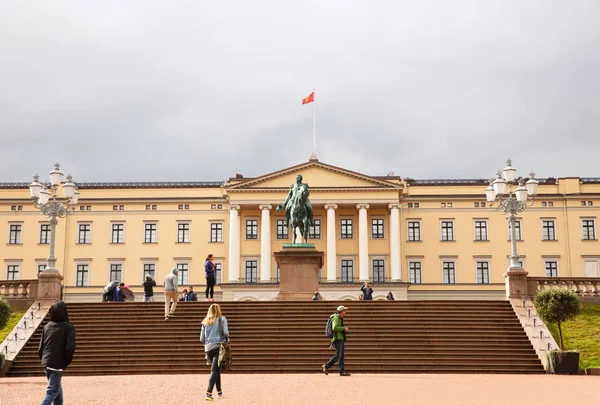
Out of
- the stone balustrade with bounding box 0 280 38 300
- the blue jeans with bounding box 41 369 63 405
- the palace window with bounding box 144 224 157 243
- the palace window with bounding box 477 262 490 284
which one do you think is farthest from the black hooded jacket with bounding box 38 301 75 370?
the palace window with bounding box 477 262 490 284

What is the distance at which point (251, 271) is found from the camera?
73062 mm

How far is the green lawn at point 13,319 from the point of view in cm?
2842

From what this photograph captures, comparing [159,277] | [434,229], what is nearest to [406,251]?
[434,229]

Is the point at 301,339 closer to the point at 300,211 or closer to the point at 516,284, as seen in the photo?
the point at 516,284

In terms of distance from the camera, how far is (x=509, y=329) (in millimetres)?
26828

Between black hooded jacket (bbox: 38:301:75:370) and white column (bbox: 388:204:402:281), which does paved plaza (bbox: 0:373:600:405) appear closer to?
black hooded jacket (bbox: 38:301:75:370)

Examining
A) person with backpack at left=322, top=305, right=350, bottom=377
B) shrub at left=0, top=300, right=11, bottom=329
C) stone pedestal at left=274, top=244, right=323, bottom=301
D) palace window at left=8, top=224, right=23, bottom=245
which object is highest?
palace window at left=8, top=224, right=23, bottom=245

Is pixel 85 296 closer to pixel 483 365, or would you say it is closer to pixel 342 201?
pixel 342 201

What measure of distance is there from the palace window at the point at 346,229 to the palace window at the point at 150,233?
1677 centimetres

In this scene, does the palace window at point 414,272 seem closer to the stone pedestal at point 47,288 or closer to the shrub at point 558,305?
the stone pedestal at point 47,288

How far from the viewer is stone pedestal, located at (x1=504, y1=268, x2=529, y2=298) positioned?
30.6 m

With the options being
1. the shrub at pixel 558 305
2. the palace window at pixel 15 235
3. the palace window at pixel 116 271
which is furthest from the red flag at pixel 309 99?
the shrub at pixel 558 305

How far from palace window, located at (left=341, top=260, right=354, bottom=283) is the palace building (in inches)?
3.5

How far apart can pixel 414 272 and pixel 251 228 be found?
14979 millimetres
